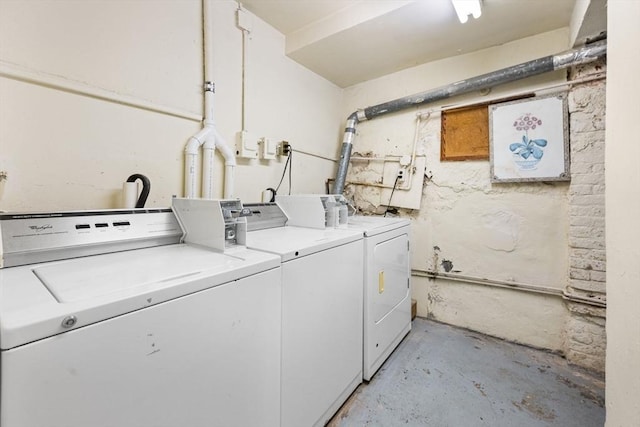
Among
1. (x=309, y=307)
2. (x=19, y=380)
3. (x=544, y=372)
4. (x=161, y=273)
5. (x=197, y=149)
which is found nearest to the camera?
(x=19, y=380)

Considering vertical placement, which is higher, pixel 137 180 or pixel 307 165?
pixel 307 165

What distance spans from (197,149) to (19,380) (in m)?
1.33

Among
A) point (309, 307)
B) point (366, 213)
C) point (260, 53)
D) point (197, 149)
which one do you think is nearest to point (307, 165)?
point (366, 213)

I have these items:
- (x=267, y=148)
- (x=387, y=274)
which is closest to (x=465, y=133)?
(x=387, y=274)

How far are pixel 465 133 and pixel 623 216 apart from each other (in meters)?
1.52

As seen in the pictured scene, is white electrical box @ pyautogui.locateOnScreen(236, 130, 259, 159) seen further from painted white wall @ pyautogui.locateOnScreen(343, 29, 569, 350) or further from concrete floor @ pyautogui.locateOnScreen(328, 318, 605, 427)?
concrete floor @ pyautogui.locateOnScreen(328, 318, 605, 427)

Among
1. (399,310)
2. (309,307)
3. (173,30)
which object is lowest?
(399,310)

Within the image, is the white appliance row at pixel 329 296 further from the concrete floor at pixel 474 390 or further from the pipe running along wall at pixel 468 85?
the pipe running along wall at pixel 468 85

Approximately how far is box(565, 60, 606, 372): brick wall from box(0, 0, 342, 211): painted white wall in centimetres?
219

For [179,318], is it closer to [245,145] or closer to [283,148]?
[245,145]

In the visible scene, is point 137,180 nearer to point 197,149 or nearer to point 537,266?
point 197,149

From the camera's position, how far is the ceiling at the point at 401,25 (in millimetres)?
1700

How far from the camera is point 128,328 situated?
63cm

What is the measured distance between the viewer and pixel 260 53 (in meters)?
2.03
